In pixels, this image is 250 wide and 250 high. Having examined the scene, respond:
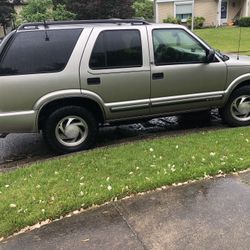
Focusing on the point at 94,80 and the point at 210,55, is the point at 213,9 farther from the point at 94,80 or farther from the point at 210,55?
the point at 94,80

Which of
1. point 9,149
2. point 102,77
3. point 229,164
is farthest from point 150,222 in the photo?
point 9,149

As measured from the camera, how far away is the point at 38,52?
5734mm

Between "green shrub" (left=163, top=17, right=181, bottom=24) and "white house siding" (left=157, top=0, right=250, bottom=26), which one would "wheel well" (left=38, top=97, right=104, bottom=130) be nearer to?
"green shrub" (left=163, top=17, right=181, bottom=24)

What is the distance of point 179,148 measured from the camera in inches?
229

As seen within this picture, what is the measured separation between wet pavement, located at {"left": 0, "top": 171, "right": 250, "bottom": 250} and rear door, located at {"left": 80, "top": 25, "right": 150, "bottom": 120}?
1994 mm

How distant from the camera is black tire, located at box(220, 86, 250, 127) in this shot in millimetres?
6996

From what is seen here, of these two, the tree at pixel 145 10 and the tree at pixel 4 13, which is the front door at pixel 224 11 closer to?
the tree at pixel 145 10

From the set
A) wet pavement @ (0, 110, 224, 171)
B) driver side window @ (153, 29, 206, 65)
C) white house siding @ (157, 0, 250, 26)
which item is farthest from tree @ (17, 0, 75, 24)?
driver side window @ (153, 29, 206, 65)

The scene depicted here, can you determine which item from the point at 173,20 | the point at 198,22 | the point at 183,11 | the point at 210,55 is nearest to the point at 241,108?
the point at 210,55

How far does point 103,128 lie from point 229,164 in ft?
10.00

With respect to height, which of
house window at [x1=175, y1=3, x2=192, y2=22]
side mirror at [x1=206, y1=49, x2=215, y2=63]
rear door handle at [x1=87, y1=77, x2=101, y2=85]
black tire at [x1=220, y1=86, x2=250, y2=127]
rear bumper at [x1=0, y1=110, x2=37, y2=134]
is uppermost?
side mirror at [x1=206, y1=49, x2=215, y2=63]

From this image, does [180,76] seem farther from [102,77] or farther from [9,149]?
[9,149]

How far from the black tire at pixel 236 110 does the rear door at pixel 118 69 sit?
1514 mm

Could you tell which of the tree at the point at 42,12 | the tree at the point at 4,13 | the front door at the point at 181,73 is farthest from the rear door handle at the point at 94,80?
the tree at the point at 4,13
